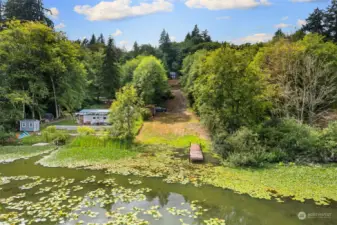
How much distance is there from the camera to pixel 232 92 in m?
19.0

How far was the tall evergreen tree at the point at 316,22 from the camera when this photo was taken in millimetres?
43156

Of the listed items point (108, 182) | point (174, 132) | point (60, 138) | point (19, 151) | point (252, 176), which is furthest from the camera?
point (174, 132)

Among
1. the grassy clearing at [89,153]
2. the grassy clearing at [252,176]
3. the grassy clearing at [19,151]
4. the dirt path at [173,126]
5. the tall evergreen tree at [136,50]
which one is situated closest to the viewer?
the grassy clearing at [252,176]

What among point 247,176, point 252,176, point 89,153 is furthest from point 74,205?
point 252,176

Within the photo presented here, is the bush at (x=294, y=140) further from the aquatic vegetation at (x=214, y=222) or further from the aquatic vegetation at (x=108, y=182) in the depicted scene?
the aquatic vegetation at (x=108, y=182)

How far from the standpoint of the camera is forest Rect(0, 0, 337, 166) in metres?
16.4

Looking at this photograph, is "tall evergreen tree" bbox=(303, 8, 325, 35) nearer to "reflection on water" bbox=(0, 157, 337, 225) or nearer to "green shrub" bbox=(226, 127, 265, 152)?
"green shrub" bbox=(226, 127, 265, 152)

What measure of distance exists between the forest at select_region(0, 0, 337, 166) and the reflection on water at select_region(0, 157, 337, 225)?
4304mm

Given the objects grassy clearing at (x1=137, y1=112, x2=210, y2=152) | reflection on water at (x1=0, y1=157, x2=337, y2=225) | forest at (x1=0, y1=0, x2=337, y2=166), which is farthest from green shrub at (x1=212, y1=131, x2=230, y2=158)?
reflection on water at (x1=0, y1=157, x2=337, y2=225)

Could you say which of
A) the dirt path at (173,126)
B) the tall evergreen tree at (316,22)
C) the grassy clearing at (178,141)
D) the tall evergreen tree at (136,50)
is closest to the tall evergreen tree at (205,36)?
the tall evergreen tree at (136,50)

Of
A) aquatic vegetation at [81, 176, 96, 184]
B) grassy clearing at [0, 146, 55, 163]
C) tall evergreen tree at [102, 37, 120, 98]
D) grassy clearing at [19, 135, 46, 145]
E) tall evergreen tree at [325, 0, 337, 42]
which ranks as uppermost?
tall evergreen tree at [325, 0, 337, 42]

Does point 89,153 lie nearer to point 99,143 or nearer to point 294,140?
point 99,143

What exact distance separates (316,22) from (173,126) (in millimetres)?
32640

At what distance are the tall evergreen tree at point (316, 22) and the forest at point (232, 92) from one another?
31.5 feet
